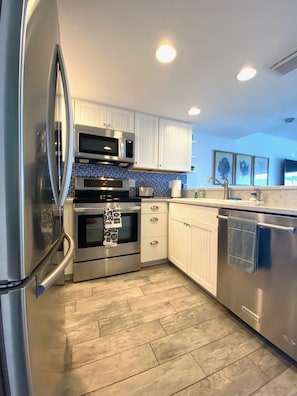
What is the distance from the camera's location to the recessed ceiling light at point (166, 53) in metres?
1.43

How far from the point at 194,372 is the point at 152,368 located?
248 mm

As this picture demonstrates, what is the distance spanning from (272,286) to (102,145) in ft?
7.14

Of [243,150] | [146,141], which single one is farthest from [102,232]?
[243,150]

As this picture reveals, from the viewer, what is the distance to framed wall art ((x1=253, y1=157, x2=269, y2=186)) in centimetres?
398

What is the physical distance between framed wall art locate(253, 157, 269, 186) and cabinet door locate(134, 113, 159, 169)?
261 centimetres

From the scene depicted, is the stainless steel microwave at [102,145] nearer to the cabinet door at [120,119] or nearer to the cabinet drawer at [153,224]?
the cabinet door at [120,119]

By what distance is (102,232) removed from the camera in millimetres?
2135

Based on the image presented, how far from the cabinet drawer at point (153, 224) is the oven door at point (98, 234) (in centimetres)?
11

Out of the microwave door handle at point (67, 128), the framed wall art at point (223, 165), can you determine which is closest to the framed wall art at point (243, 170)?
the framed wall art at point (223, 165)

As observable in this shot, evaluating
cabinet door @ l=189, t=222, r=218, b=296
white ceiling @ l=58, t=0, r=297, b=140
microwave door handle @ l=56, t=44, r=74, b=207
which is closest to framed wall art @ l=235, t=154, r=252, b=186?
white ceiling @ l=58, t=0, r=297, b=140

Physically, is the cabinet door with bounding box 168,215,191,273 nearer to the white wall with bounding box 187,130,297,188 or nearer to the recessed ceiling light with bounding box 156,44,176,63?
the white wall with bounding box 187,130,297,188

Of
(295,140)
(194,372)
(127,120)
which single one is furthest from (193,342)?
(295,140)

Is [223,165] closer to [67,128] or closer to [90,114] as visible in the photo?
[90,114]

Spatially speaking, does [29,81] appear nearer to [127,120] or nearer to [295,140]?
[127,120]
